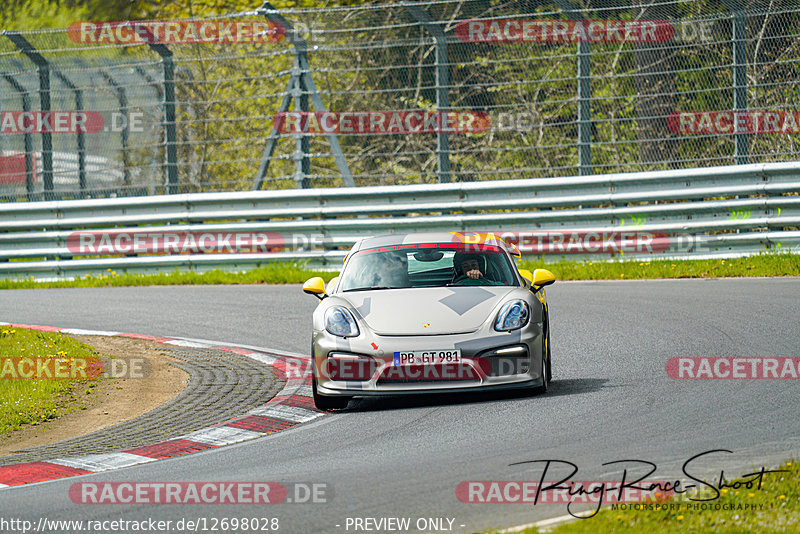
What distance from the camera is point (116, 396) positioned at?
9.27m

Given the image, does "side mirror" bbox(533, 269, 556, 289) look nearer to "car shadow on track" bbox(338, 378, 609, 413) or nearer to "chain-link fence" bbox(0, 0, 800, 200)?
"car shadow on track" bbox(338, 378, 609, 413)

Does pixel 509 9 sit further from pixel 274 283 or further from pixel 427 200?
pixel 274 283

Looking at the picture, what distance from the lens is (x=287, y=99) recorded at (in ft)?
55.7

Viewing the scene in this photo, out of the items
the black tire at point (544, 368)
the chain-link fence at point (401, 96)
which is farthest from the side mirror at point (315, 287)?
the chain-link fence at point (401, 96)

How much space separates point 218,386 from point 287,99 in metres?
8.35

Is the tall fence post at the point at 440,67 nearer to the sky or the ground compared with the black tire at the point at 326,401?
nearer to the sky

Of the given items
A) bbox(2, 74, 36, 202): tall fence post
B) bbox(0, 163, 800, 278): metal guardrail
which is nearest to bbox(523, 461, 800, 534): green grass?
bbox(0, 163, 800, 278): metal guardrail

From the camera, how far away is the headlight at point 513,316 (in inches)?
310

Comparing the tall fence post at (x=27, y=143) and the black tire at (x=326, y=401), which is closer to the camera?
the black tire at (x=326, y=401)

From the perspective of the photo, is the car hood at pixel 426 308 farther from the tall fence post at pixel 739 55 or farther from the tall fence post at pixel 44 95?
the tall fence post at pixel 44 95

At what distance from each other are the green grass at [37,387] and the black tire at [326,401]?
2059 mm

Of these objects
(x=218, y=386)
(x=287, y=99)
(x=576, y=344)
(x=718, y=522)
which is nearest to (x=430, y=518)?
(x=718, y=522)

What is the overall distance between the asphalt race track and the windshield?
3.02 ft

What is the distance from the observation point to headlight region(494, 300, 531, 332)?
786 centimetres
